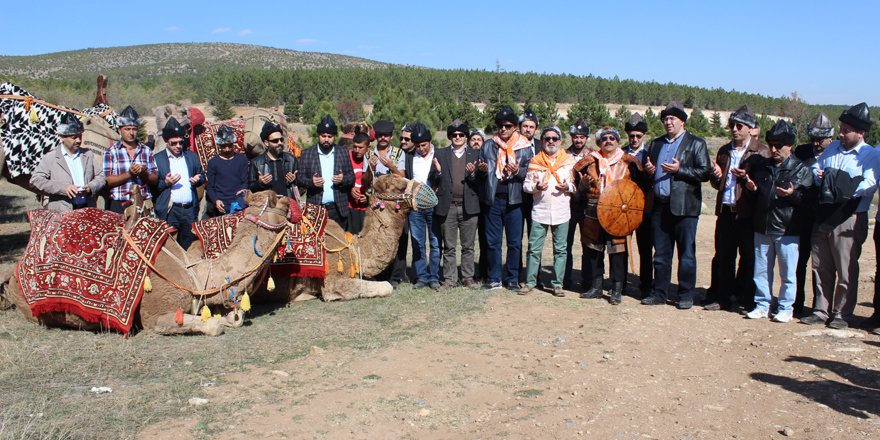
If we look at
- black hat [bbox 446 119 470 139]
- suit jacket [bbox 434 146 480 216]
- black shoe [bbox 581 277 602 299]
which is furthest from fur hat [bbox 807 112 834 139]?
black hat [bbox 446 119 470 139]

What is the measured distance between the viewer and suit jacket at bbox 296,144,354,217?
8.65 metres

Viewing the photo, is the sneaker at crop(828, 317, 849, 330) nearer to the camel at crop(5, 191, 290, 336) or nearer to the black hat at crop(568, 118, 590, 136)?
the black hat at crop(568, 118, 590, 136)

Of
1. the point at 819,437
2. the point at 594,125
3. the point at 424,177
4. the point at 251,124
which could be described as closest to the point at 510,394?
the point at 819,437

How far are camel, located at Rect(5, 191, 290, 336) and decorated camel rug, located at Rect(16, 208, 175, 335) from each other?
177 millimetres

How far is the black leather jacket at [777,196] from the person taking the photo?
7.38m

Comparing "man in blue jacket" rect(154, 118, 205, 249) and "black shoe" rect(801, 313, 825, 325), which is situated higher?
"man in blue jacket" rect(154, 118, 205, 249)

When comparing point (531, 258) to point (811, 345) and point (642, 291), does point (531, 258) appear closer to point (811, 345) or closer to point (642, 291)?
point (642, 291)

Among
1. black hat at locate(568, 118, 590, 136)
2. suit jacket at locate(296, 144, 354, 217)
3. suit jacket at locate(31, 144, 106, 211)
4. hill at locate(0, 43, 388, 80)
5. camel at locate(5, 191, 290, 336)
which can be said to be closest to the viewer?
camel at locate(5, 191, 290, 336)

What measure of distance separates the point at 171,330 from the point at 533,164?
436 cm

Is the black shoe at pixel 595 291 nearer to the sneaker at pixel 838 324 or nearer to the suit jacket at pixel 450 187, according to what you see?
the suit jacket at pixel 450 187

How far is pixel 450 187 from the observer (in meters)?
8.82

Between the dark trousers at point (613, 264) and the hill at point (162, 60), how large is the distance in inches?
3535

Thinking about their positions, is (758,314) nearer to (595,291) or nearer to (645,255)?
(645,255)

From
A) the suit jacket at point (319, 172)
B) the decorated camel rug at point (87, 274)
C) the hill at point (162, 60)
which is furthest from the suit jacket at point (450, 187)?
the hill at point (162, 60)
